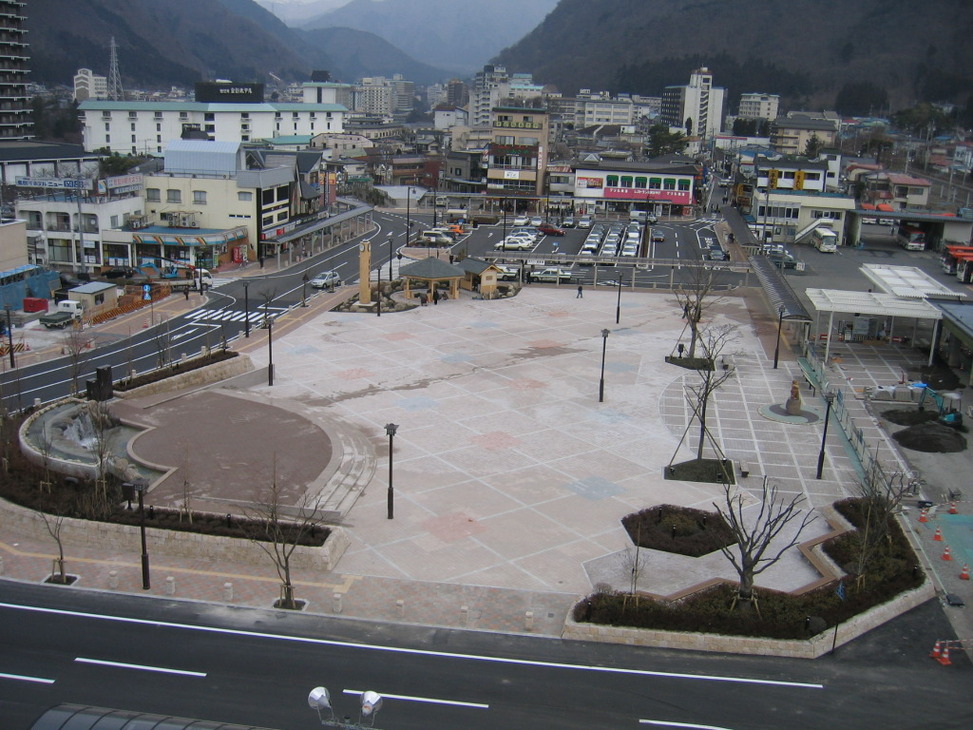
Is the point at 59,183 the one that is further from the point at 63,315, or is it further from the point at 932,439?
the point at 932,439

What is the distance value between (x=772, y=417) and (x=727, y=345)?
12586 mm

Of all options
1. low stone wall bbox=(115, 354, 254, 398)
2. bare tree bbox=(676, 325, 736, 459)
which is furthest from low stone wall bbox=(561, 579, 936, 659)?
low stone wall bbox=(115, 354, 254, 398)

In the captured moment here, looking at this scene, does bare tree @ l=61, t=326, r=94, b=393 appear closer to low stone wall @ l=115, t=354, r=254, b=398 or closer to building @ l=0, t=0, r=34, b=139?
low stone wall @ l=115, t=354, r=254, b=398

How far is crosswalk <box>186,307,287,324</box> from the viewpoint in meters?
54.4

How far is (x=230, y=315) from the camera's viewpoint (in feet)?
182

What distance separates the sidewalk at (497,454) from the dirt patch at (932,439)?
123 centimetres

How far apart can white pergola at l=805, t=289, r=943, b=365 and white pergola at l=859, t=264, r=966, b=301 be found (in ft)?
3.70

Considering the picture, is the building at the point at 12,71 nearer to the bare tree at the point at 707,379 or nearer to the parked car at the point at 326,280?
the parked car at the point at 326,280

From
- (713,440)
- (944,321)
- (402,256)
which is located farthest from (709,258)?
(713,440)

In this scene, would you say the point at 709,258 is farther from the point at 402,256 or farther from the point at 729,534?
the point at 729,534

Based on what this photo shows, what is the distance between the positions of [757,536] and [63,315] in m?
41.0

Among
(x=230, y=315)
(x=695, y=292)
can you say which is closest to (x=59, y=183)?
(x=230, y=315)

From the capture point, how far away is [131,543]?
85.0 feet

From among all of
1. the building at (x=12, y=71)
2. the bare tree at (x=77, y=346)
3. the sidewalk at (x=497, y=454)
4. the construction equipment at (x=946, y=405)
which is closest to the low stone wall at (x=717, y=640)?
the sidewalk at (x=497, y=454)
